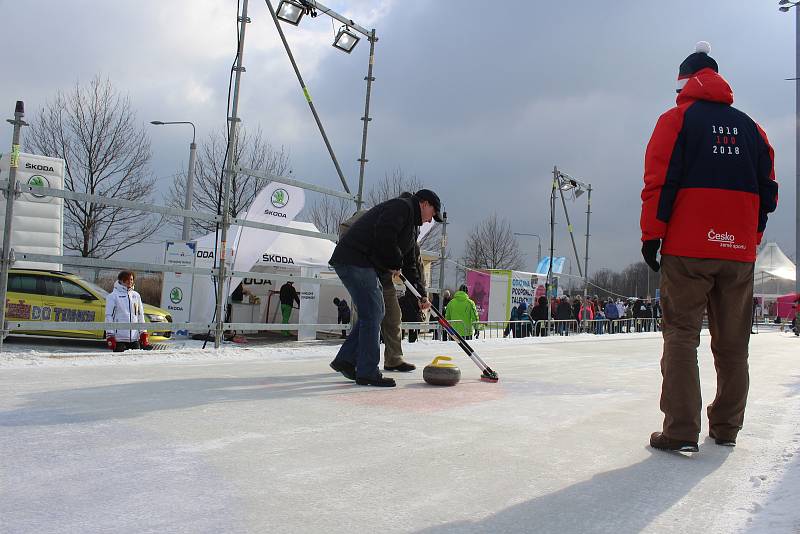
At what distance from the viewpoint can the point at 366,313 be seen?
16.7ft

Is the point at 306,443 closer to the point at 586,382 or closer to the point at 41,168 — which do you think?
the point at 586,382

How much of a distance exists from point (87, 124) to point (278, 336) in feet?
45.7

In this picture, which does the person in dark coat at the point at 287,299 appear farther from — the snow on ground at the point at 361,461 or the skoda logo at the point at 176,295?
the snow on ground at the point at 361,461

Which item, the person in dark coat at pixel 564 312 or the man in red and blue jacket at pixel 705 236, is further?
the person in dark coat at pixel 564 312

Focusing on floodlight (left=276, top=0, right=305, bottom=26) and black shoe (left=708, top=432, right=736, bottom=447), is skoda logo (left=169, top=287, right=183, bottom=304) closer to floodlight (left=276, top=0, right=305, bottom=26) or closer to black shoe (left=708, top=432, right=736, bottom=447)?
floodlight (left=276, top=0, right=305, bottom=26)

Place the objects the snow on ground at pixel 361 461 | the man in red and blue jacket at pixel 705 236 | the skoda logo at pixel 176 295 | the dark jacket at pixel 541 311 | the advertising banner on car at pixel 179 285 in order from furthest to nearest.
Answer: the dark jacket at pixel 541 311 < the skoda logo at pixel 176 295 < the advertising banner on car at pixel 179 285 < the man in red and blue jacket at pixel 705 236 < the snow on ground at pixel 361 461

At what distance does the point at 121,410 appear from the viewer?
335cm

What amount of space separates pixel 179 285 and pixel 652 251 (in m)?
16.6

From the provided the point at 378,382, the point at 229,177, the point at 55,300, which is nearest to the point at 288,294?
the point at 55,300

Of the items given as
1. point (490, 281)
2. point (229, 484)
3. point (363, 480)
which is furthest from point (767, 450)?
point (490, 281)

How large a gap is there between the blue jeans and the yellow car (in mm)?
8637

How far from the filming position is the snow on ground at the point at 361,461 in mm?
1979

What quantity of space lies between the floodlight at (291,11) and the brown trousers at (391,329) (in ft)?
19.0

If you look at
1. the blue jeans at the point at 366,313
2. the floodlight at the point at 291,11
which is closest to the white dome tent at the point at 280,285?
the floodlight at the point at 291,11
